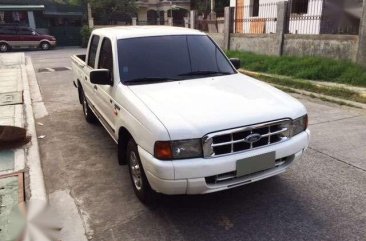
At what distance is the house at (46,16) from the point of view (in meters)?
31.7

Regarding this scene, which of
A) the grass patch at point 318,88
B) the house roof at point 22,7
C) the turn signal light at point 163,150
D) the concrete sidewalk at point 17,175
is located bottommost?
the concrete sidewalk at point 17,175

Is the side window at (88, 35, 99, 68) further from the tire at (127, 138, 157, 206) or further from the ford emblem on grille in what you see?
the ford emblem on grille

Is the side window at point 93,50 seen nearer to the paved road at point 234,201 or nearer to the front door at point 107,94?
the front door at point 107,94

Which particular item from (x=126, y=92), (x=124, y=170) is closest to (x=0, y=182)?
(x=124, y=170)

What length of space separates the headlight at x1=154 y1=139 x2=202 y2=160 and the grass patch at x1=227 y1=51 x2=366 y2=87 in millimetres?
7719

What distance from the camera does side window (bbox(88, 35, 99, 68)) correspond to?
5.44 m

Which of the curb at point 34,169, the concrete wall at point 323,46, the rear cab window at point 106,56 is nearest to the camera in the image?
the curb at point 34,169

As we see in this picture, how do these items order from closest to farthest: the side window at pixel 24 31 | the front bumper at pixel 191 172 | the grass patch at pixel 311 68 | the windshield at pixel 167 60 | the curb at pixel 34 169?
the front bumper at pixel 191 172
the curb at pixel 34 169
the windshield at pixel 167 60
the grass patch at pixel 311 68
the side window at pixel 24 31

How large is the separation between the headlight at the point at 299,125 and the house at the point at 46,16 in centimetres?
3093

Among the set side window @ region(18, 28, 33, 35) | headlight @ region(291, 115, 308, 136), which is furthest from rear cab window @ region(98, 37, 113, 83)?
side window @ region(18, 28, 33, 35)

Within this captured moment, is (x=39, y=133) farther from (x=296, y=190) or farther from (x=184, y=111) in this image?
(x=296, y=190)

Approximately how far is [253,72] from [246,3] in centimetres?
972

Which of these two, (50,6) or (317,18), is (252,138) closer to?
(317,18)

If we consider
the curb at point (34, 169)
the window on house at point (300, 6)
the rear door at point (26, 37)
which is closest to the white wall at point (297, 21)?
the window on house at point (300, 6)
